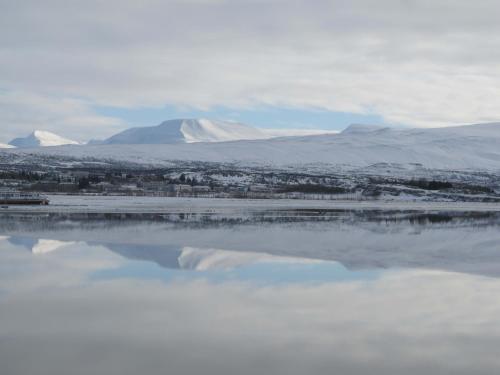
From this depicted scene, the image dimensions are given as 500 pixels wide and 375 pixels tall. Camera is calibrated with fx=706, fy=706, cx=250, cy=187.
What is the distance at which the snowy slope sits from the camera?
147500 mm

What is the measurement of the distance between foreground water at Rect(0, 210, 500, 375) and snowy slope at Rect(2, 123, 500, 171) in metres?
120

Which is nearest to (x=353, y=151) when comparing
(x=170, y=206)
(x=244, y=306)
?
(x=170, y=206)

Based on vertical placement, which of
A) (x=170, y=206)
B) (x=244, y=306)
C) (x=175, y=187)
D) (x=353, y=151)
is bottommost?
(x=170, y=206)

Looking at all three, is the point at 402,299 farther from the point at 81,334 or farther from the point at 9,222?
the point at 9,222

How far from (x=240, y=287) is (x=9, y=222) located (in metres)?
17.5

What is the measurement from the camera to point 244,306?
1076cm

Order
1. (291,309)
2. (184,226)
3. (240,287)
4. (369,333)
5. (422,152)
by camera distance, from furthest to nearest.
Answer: (422,152) < (184,226) < (240,287) < (291,309) < (369,333)

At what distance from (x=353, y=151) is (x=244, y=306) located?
15192 centimetres

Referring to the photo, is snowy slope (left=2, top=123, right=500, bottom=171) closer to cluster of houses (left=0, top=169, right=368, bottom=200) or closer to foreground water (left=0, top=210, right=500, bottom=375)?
cluster of houses (left=0, top=169, right=368, bottom=200)

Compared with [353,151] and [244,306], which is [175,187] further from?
[353,151]

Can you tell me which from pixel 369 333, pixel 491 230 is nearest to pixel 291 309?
pixel 369 333

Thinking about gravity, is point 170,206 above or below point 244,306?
below

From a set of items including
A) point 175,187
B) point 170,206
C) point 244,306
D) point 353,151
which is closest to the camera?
point 244,306

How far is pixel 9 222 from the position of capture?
27391 mm
